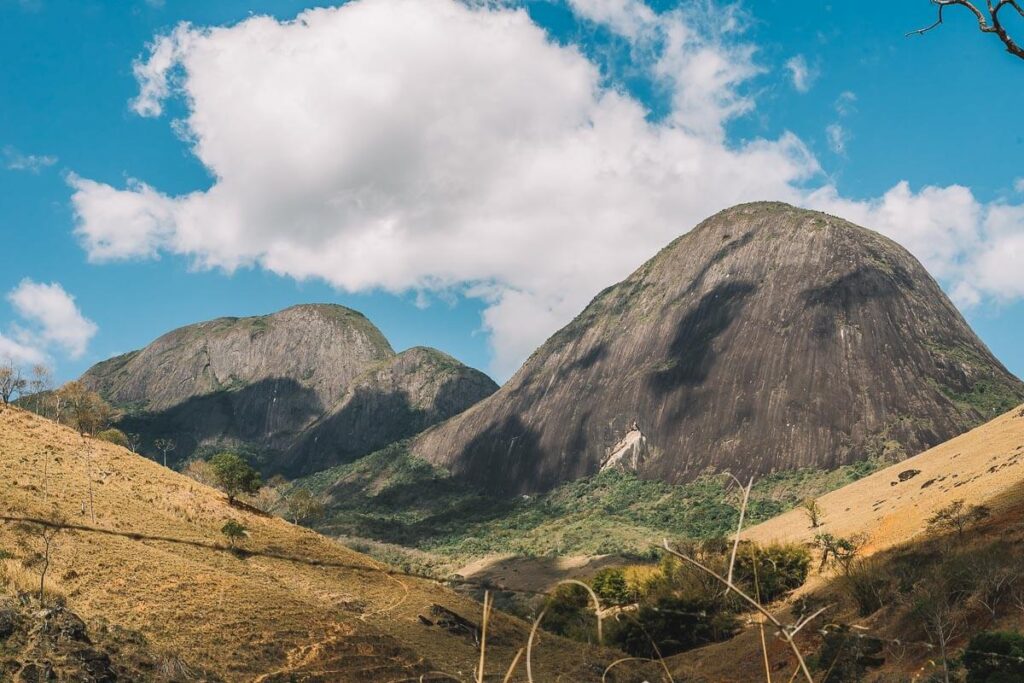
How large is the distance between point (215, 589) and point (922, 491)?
4628 centimetres

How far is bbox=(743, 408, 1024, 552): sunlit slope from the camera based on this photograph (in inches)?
1473

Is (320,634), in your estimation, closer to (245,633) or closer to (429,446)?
(245,633)

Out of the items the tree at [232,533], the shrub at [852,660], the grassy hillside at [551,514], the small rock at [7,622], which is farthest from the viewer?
the grassy hillside at [551,514]

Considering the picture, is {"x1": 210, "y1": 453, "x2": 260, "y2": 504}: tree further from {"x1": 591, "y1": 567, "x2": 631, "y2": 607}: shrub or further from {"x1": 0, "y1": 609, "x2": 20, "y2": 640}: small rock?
{"x1": 0, "y1": 609, "x2": 20, "y2": 640}: small rock

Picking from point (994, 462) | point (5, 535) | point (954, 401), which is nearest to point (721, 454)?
point (954, 401)

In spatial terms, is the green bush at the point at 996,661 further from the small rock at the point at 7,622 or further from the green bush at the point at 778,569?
the small rock at the point at 7,622

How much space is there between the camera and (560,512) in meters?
117

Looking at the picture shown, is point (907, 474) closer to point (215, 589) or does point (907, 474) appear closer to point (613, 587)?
point (613, 587)

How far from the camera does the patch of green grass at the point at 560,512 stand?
89.4m

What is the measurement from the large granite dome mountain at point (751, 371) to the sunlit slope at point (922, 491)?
33.8m

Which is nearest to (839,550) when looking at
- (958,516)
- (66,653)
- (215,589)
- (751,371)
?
(958,516)

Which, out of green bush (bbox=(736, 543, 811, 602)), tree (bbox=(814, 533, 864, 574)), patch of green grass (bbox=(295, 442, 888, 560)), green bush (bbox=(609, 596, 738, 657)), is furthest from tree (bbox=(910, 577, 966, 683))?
patch of green grass (bbox=(295, 442, 888, 560))

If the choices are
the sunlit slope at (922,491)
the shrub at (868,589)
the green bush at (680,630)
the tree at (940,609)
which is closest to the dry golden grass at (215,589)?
the green bush at (680,630)

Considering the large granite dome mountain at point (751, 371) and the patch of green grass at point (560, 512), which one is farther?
the large granite dome mountain at point (751, 371)
